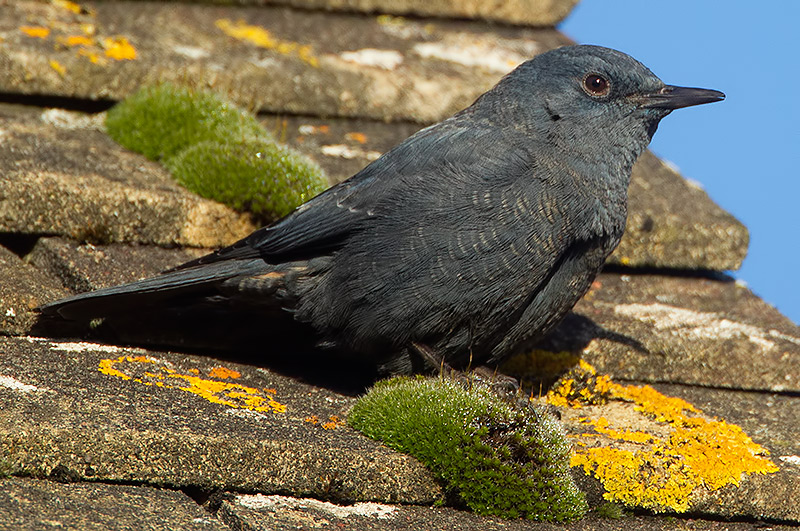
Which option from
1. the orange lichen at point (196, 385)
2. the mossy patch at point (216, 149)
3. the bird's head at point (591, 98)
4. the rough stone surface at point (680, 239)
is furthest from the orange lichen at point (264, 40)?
the orange lichen at point (196, 385)

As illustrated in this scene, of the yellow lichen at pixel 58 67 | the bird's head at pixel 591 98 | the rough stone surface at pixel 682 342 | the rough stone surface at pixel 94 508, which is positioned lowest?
the rough stone surface at pixel 94 508

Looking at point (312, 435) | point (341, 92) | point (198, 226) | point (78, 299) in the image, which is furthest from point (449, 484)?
point (341, 92)

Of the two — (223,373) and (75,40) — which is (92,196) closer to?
(223,373)

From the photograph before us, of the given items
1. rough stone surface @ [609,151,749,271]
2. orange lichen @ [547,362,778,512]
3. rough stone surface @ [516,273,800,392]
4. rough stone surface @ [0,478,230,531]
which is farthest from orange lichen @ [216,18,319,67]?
rough stone surface @ [0,478,230,531]

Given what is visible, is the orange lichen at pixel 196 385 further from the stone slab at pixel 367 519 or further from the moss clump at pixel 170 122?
the moss clump at pixel 170 122

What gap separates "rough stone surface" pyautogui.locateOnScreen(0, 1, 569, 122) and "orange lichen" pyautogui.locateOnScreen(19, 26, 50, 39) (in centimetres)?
2

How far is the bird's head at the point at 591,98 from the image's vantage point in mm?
3768

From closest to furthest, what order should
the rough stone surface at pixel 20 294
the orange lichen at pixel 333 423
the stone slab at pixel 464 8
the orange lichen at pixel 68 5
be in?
the orange lichen at pixel 333 423 → the rough stone surface at pixel 20 294 → the orange lichen at pixel 68 5 → the stone slab at pixel 464 8

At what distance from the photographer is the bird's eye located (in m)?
3.83

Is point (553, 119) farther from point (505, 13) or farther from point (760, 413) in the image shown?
point (505, 13)

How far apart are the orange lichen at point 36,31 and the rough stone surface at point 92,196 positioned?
0.43 meters

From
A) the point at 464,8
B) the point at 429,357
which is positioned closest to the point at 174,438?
the point at 429,357

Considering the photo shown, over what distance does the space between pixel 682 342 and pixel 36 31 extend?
3237 millimetres

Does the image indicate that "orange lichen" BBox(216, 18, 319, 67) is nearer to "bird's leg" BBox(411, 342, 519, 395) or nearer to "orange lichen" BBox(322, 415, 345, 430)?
"bird's leg" BBox(411, 342, 519, 395)
